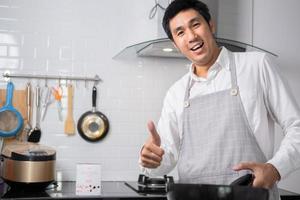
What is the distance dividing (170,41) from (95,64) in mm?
547

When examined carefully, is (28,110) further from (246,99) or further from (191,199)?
(191,199)

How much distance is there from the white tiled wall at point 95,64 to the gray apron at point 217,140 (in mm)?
989

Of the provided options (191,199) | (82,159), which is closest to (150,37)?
(82,159)

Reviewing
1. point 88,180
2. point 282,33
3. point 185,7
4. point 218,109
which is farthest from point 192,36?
point 282,33

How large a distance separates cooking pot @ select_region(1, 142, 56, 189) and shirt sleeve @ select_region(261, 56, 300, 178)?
1118 millimetres

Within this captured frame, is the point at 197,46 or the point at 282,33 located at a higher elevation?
the point at 282,33

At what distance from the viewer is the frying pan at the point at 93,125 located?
2.44 meters

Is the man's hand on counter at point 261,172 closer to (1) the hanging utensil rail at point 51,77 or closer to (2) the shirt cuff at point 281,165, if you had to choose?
(2) the shirt cuff at point 281,165

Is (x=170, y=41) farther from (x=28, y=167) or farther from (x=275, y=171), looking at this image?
(x=275, y=171)

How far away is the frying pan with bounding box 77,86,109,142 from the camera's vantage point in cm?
244

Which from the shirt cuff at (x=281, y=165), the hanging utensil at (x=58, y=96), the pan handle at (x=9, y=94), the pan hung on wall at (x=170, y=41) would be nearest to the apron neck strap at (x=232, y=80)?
the shirt cuff at (x=281, y=165)

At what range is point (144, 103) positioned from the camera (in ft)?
8.42

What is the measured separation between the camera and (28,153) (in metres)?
1.99

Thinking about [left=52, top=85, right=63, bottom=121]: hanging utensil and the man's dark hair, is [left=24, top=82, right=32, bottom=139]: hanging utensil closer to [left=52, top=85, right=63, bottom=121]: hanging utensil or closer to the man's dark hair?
[left=52, top=85, right=63, bottom=121]: hanging utensil
